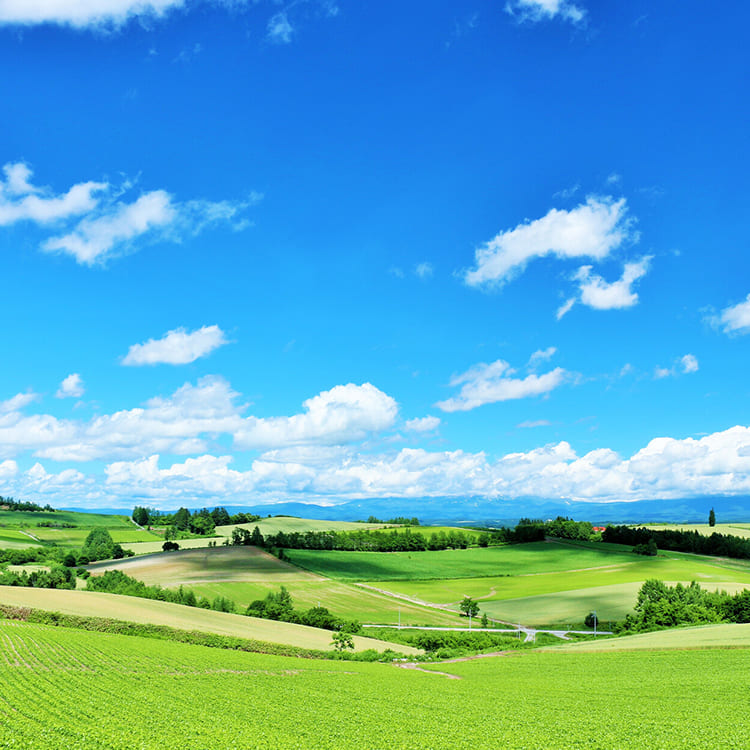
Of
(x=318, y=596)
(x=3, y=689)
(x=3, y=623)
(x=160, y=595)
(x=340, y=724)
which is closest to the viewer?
(x=340, y=724)

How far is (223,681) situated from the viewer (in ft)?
160

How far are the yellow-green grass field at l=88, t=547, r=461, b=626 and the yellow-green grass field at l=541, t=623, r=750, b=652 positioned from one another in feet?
151

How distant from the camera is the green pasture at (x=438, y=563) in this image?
552ft

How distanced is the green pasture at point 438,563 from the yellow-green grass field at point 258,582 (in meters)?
11.8

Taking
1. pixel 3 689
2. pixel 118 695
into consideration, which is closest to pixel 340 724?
pixel 118 695

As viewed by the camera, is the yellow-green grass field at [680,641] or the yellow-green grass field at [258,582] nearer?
the yellow-green grass field at [680,641]

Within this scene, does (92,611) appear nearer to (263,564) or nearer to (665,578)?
(263,564)

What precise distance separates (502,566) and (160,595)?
105334mm

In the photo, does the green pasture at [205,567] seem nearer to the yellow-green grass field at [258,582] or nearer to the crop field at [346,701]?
the yellow-green grass field at [258,582]

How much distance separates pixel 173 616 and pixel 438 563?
366ft

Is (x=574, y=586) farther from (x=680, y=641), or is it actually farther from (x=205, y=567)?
(x=205, y=567)

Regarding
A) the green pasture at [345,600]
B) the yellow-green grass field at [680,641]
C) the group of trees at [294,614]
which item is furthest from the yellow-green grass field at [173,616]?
the yellow-green grass field at [680,641]

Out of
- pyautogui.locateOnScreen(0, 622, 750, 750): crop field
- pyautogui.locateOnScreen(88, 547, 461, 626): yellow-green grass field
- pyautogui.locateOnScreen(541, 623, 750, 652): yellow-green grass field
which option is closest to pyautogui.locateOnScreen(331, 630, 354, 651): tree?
pyautogui.locateOnScreen(0, 622, 750, 750): crop field

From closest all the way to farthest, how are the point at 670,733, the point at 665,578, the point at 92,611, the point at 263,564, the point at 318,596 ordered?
the point at 670,733 → the point at 92,611 → the point at 318,596 → the point at 665,578 → the point at 263,564
